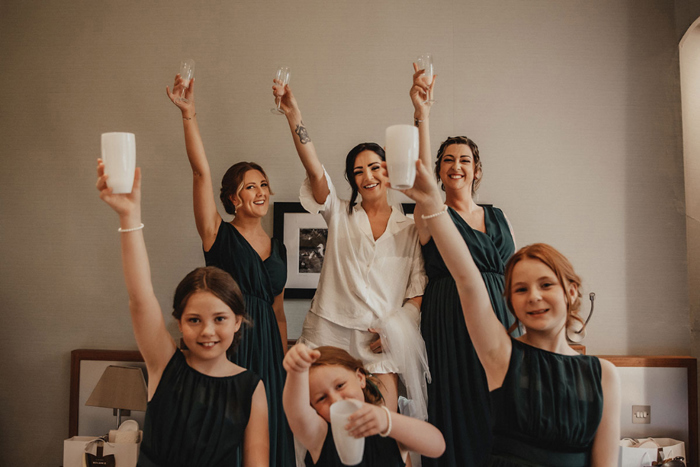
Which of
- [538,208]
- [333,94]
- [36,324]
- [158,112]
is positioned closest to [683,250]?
[538,208]

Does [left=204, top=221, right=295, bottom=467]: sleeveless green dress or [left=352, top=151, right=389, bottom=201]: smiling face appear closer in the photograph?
[left=204, top=221, right=295, bottom=467]: sleeveless green dress

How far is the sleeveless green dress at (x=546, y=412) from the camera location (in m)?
1.36

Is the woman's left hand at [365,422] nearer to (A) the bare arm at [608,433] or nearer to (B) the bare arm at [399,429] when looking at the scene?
(B) the bare arm at [399,429]

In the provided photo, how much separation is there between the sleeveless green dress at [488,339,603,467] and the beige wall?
1.83 meters

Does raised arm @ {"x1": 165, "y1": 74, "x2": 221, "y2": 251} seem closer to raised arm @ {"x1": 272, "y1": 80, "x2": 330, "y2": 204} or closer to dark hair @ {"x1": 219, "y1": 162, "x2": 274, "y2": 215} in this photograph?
dark hair @ {"x1": 219, "y1": 162, "x2": 274, "y2": 215}

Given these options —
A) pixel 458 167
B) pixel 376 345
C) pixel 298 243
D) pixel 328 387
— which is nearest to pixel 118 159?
pixel 328 387

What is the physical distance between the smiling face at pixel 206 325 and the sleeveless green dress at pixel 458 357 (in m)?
0.93

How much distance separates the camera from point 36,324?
3246 millimetres

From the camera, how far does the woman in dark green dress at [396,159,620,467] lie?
1350mm

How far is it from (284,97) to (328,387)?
1.40 m

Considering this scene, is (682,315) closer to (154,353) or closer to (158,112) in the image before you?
(154,353)

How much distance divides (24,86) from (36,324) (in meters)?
1.46

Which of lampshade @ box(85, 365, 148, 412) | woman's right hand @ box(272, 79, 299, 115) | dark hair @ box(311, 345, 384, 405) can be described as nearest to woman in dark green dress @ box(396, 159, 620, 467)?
dark hair @ box(311, 345, 384, 405)

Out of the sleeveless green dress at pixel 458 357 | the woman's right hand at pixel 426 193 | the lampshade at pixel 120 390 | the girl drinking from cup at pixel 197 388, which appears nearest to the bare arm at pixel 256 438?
the girl drinking from cup at pixel 197 388
